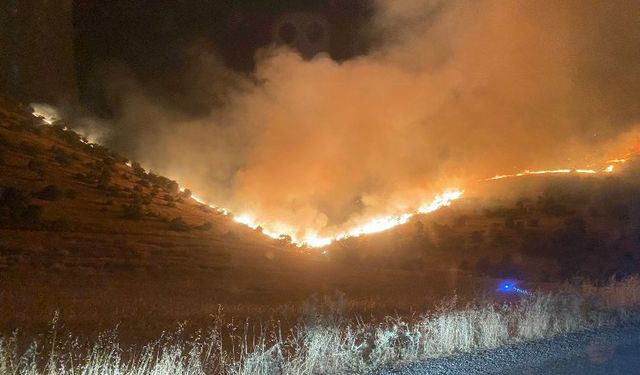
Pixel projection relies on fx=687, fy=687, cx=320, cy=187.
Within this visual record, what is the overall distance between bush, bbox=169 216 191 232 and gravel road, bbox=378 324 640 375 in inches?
1061

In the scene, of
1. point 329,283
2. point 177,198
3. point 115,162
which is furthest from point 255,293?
point 115,162

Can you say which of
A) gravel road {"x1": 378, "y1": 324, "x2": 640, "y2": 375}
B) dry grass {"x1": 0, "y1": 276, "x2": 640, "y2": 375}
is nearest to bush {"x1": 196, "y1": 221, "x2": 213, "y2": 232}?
dry grass {"x1": 0, "y1": 276, "x2": 640, "y2": 375}

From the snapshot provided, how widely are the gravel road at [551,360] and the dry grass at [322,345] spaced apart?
1.37 feet

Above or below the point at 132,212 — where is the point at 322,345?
below

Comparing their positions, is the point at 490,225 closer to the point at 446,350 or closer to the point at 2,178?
the point at 2,178

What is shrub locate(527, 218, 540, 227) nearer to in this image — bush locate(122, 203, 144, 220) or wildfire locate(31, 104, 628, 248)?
wildfire locate(31, 104, 628, 248)

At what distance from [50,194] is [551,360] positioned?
93.8ft

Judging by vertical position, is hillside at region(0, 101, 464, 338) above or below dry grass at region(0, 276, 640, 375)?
above

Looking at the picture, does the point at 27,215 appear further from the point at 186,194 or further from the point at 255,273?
the point at 186,194

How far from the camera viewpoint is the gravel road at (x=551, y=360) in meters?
8.94

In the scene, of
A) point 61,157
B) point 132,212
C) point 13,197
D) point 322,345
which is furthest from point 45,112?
point 322,345

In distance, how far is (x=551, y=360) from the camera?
31.9ft

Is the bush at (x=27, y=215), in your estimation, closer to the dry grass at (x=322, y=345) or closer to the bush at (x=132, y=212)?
the bush at (x=132, y=212)

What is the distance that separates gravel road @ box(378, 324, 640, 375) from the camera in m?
8.94
